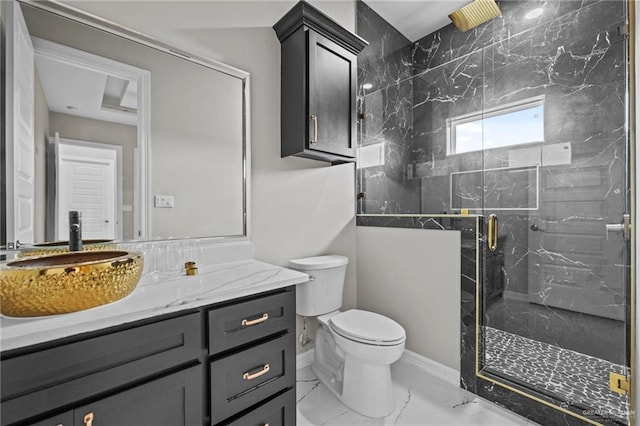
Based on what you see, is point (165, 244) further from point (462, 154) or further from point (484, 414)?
point (462, 154)

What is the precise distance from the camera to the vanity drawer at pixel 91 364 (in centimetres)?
64

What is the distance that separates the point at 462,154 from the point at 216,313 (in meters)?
2.70

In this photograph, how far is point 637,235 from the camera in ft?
4.43

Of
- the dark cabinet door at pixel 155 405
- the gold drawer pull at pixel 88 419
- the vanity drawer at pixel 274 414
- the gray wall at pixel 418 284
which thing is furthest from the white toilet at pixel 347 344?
the gold drawer pull at pixel 88 419

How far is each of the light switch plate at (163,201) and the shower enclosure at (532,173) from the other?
57.1 inches

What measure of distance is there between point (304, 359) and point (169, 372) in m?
1.30

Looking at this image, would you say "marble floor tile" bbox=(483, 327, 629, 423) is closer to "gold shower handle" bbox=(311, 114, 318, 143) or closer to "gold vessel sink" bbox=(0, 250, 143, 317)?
"gold shower handle" bbox=(311, 114, 318, 143)

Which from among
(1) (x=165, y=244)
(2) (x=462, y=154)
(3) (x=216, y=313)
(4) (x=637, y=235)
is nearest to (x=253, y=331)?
(3) (x=216, y=313)

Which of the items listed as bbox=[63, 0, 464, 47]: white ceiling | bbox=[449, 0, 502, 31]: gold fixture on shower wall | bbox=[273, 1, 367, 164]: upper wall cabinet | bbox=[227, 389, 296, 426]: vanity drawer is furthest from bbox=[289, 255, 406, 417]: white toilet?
bbox=[449, 0, 502, 31]: gold fixture on shower wall

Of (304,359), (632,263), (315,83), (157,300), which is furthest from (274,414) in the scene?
(632,263)

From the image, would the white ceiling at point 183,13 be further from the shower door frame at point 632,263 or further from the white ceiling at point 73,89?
the shower door frame at point 632,263

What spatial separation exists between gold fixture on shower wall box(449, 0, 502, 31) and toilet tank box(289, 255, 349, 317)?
2.46 metres

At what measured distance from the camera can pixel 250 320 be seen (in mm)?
1025

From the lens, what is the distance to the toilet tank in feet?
5.94
